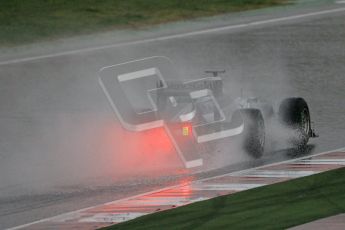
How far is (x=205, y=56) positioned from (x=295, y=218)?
1596 cm

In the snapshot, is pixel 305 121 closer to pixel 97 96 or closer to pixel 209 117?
pixel 209 117

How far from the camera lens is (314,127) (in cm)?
2433

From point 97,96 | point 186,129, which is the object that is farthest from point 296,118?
point 97,96

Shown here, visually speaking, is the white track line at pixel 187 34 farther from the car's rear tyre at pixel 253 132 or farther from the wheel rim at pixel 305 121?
the car's rear tyre at pixel 253 132

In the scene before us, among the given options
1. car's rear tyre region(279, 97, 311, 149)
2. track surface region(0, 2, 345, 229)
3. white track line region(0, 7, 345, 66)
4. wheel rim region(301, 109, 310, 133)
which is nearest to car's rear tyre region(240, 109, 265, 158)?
track surface region(0, 2, 345, 229)

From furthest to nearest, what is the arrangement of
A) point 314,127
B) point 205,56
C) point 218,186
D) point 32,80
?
point 205,56 < point 32,80 < point 314,127 < point 218,186

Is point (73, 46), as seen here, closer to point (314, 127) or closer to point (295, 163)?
point (314, 127)

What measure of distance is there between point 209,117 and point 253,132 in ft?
2.88

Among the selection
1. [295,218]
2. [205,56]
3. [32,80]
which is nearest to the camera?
[295,218]

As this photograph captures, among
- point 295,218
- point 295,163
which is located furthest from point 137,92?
point 295,218

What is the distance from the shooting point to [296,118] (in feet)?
74.7

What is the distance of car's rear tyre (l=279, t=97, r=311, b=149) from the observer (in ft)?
74.4

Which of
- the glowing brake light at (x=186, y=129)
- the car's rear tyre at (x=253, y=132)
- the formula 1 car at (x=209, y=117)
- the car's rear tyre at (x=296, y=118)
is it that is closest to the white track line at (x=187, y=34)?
the formula 1 car at (x=209, y=117)

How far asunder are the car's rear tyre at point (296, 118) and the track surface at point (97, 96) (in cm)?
31
